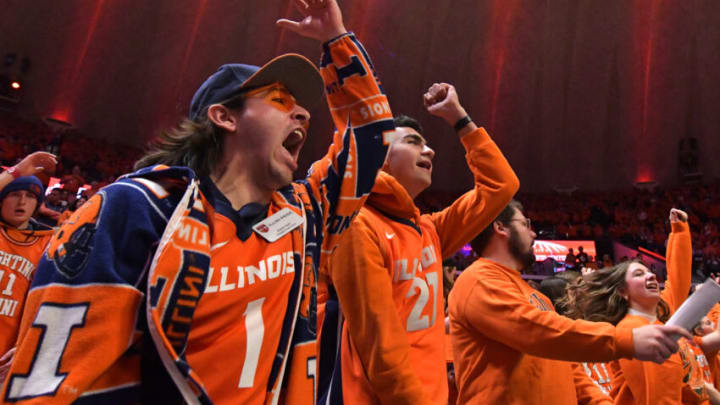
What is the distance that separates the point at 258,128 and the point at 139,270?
0.51 metres

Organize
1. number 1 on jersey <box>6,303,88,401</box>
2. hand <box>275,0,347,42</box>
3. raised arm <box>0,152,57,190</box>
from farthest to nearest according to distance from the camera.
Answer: raised arm <box>0,152,57,190</box>, hand <box>275,0,347,42</box>, number 1 on jersey <box>6,303,88,401</box>

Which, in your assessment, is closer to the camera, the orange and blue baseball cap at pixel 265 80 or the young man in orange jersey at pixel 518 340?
the orange and blue baseball cap at pixel 265 80

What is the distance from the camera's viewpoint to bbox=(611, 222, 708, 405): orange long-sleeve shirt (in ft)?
8.95

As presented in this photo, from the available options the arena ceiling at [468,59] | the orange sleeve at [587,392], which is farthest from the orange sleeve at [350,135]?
the arena ceiling at [468,59]

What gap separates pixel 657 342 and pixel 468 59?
12.5 metres

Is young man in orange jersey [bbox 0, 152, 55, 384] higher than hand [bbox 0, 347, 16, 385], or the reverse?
young man in orange jersey [bbox 0, 152, 55, 384]

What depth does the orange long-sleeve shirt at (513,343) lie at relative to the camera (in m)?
1.68

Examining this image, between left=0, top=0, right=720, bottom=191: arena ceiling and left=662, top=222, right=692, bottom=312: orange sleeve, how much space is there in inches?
389

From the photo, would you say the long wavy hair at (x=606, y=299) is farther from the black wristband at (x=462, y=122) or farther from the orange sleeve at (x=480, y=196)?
the black wristband at (x=462, y=122)

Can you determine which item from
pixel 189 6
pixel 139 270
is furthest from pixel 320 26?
pixel 189 6

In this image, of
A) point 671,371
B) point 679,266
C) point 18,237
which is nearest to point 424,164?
point 671,371

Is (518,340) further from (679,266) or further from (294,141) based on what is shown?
(679,266)

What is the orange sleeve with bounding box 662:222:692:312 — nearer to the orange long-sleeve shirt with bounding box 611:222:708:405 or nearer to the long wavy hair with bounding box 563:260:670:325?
the orange long-sleeve shirt with bounding box 611:222:708:405

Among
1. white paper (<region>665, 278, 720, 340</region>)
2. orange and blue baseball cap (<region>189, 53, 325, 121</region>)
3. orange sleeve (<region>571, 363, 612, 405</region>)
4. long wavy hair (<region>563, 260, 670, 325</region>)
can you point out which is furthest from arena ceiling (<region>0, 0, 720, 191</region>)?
white paper (<region>665, 278, 720, 340</region>)
